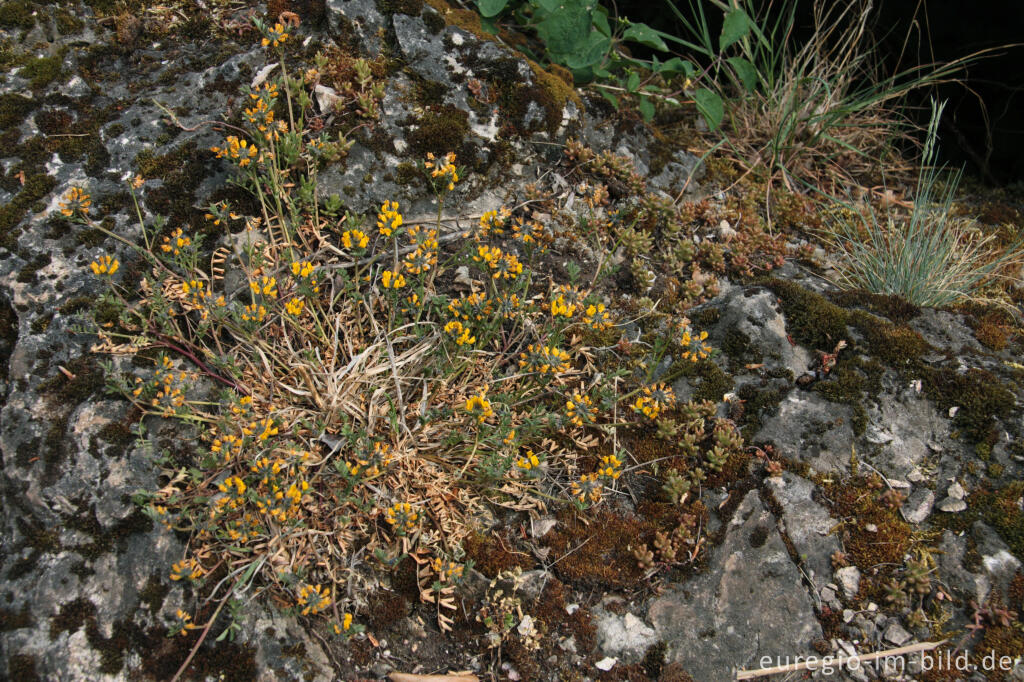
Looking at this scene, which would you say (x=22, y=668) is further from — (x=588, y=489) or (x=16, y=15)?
(x=16, y=15)

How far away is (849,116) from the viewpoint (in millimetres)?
6031

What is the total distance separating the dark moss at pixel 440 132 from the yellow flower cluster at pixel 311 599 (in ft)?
9.20

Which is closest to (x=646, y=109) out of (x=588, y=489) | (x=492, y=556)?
(x=588, y=489)

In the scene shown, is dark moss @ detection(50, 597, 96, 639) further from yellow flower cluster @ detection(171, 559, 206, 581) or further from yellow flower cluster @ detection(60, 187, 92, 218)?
yellow flower cluster @ detection(60, 187, 92, 218)

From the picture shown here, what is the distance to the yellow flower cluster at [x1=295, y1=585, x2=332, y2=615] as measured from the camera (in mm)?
2926

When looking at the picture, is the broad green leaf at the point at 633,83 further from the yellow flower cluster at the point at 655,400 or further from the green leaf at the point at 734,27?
the yellow flower cluster at the point at 655,400

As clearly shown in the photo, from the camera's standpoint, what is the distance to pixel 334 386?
3582 millimetres

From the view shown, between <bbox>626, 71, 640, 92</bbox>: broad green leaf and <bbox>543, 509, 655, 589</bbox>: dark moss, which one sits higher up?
<bbox>626, 71, 640, 92</bbox>: broad green leaf

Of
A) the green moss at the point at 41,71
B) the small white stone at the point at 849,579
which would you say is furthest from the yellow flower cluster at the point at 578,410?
the green moss at the point at 41,71

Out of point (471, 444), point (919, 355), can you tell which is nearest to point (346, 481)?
point (471, 444)

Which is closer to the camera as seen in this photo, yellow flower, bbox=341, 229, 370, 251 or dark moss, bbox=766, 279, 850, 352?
yellow flower, bbox=341, 229, 370, 251

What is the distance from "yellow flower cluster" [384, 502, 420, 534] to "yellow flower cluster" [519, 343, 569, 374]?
0.97m

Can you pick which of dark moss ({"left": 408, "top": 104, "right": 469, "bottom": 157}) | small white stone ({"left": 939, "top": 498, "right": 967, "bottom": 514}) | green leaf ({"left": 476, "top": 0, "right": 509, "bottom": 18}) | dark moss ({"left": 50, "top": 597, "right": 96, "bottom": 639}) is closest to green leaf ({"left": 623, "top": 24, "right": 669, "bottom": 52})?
green leaf ({"left": 476, "top": 0, "right": 509, "bottom": 18})

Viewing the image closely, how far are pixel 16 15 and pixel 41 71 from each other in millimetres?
Result: 512
